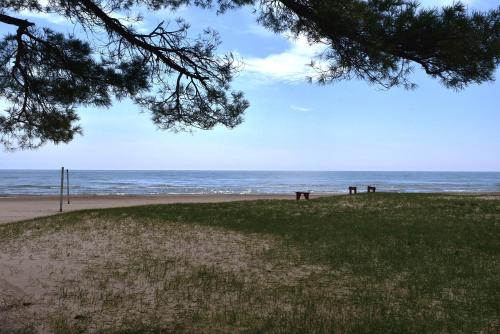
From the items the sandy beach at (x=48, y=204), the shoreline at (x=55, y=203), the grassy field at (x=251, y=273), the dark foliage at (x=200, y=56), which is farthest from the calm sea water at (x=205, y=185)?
the dark foliage at (x=200, y=56)

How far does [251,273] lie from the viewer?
25.0ft

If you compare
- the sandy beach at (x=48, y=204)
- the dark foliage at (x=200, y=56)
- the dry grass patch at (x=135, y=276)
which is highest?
the dark foliage at (x=200, y=56)

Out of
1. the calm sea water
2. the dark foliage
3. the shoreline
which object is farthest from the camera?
the calm sea water

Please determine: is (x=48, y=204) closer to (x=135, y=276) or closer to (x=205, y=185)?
(x=135, y=276)

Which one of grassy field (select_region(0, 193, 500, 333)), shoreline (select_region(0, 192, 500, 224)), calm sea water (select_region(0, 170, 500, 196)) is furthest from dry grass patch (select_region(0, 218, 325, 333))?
calm sea water (select_region(0, 170, 500, 196))

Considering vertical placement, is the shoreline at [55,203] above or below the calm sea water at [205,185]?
below

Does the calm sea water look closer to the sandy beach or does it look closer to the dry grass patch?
the sandy beach

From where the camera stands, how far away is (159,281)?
23.2 ft

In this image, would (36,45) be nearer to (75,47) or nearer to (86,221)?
(75,47)

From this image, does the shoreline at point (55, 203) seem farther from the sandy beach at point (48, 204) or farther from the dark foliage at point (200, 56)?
the dark foliage at point (200, 56)

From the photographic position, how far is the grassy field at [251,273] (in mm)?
5250

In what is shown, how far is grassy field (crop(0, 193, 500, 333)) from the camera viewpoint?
5.25 meters

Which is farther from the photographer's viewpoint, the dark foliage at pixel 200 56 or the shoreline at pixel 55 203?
the shoreline at pixel 55 203

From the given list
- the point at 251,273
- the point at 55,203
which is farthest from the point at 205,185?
the point at 251,273
